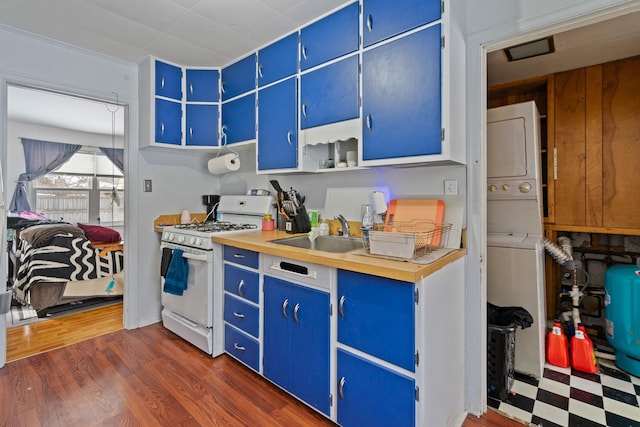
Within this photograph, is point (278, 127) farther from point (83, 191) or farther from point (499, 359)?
point (83, 191)

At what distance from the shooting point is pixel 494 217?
2.36m

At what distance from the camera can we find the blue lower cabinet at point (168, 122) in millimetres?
2668

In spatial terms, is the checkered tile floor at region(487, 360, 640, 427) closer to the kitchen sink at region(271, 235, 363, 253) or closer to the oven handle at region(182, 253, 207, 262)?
the kitchen sink at region(271, 235, 363, 253)

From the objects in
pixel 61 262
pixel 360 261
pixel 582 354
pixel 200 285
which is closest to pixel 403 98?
pixel 360 261

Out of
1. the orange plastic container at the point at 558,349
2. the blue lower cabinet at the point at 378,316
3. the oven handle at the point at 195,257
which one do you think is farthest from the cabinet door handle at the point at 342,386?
the orange plastic container at the point at 558,349

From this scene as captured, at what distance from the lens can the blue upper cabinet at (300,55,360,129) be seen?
1838mm

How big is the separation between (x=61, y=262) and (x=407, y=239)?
3.56m

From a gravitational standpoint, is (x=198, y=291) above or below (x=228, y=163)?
below

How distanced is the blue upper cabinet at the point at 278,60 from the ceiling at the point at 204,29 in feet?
0.23

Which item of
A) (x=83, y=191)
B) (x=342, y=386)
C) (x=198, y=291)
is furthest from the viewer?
(x=83, y=191)

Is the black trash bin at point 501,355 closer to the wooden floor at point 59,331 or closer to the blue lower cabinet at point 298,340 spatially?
the blue lower cabinet at point 298,340

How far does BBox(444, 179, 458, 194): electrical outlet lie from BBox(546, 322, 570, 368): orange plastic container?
1.37 metres

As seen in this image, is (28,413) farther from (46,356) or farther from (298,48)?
(298,48)

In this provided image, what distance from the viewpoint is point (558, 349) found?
2.12 metres
